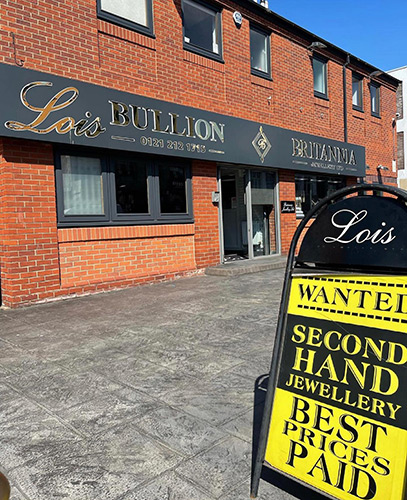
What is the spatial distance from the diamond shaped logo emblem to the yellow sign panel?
8.06m

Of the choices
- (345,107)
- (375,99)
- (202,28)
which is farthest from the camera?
(375,99)

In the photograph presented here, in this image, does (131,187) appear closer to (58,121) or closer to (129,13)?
(58,121)

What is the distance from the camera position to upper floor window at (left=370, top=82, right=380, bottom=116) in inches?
589

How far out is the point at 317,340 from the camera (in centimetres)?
185

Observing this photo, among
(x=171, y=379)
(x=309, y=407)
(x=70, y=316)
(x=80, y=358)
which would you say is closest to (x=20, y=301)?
(x=70, y=316)

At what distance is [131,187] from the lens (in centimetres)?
747

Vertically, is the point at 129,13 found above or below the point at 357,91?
below

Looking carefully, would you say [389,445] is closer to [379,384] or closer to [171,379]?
[379,384]

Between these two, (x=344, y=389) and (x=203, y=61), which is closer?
(x=344, y=389)

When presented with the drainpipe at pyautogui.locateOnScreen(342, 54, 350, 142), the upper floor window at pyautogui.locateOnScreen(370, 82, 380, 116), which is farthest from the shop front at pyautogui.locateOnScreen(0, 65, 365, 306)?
the upper floor window at pyautogui.locateOnScreen(370, 82, 380, 116)

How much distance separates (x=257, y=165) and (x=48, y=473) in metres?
8.56

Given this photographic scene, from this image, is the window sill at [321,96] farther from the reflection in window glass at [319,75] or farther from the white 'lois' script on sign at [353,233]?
the white 'lois' script on sign at [353,233]

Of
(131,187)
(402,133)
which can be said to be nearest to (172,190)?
(131,187)

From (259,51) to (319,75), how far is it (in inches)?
119
